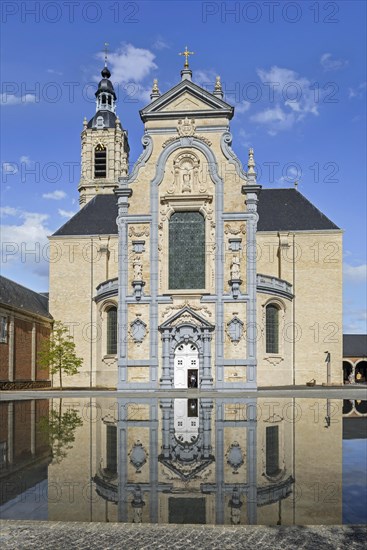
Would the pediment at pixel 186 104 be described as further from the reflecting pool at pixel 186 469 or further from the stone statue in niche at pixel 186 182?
the reflecting pool at pixel 186 469

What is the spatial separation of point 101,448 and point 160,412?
8.89m

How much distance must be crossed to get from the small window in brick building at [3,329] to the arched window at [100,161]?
1447 inches

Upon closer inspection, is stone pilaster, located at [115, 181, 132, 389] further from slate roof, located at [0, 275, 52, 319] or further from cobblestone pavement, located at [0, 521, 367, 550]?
cobblestone pavement, located at [0, 521, 367, 550]

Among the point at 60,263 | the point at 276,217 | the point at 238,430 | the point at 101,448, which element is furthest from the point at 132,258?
the point at 101,448

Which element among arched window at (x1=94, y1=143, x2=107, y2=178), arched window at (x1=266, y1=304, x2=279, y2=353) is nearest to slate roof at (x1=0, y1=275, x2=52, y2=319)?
arched window at (x1=266, y1=304, x2=279, y2=353)

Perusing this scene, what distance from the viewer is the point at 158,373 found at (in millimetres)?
35625

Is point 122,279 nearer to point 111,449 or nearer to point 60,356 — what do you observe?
point 60,356

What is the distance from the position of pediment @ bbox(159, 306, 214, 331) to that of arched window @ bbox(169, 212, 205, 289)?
1.69m

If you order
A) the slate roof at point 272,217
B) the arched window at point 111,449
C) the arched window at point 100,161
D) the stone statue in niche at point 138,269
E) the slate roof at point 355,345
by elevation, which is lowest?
the slate roof at point 355,345

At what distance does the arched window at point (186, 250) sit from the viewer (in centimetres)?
3653

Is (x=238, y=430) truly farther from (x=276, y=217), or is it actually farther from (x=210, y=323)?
(x=276, y=217)

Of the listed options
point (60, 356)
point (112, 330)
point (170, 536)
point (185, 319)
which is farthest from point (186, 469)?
point (60, 356)

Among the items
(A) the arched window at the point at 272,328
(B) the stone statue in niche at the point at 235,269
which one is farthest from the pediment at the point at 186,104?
(A) the arched window at the point at 272,328

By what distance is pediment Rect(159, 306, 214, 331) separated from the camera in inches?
1401
